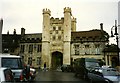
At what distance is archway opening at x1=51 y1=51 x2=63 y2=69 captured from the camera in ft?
246

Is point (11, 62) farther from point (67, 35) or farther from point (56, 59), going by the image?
point (56, 59)

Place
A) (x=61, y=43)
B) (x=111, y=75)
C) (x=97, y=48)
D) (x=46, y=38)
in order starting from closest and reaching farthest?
1. (x=111, y=75)
2. (x=97, y=48)
3. (x=61, y=43)
4. (x=46, y=38)

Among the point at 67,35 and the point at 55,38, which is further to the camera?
the point at 55,38

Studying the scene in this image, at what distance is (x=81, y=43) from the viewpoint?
74.4 metres

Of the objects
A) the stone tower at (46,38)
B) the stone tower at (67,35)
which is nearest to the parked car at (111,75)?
the stone tower at (67,35)

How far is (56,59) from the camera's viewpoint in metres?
76.4

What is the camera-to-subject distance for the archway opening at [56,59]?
75.1 meters

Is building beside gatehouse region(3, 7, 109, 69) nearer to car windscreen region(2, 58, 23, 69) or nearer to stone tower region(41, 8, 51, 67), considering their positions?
stone tower region(41, 8, 51, 67)

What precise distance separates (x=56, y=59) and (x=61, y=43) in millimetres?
4585

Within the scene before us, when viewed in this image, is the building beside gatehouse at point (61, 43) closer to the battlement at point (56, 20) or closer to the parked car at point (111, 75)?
the battlement at point (56, 20)

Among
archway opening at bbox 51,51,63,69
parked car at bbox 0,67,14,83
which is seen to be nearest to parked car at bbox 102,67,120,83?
parked car at bbox 0,67,14,83

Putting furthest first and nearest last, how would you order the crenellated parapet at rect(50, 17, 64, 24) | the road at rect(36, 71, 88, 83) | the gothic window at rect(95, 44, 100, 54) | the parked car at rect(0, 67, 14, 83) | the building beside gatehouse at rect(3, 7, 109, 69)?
the crenellated parapet at rect(50, 17, 64, 24)
the building beside gatehouse at rect(3, 7, 109, 69)
the gothic window at rect(95, 44, 100, 54)
the road at rect(36, 71, 88, 83)
the parked car at rect(0, 67, 14, 83)

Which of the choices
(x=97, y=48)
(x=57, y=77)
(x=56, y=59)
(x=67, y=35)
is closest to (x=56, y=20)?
(x=67, y=35)

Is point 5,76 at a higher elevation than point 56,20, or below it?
below
